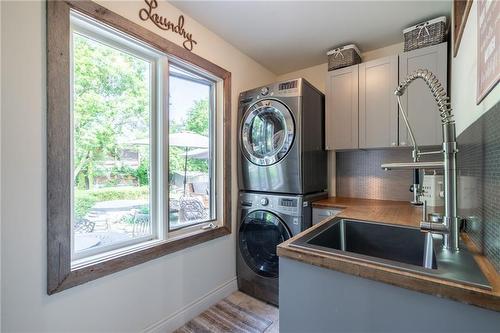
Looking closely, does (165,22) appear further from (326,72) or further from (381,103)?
(381,103)

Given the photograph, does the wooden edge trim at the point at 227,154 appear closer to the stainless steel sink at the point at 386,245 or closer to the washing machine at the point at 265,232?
the washing machine at the point at 265,232

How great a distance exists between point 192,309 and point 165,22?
2234 millimetres

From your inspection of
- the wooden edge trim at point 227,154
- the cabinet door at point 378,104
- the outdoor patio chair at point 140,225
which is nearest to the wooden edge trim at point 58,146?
the outdoor patio chair at point 140,225

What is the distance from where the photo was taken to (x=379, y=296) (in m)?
0.68

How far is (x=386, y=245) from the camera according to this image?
1.24 meters

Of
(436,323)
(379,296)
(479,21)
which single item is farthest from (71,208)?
(479,21)

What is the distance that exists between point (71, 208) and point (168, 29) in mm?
1383

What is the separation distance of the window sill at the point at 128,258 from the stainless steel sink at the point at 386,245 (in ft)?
3.71

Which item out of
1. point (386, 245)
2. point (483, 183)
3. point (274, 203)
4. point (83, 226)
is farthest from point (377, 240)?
point (83, 226)

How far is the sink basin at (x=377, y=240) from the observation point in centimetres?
114

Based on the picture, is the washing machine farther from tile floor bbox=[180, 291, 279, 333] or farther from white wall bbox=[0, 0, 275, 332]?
white wall bbox=[0, 0, 275, 332]

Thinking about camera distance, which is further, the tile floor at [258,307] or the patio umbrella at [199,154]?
the patio umbrella at [199,154]

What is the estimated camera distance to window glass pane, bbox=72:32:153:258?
1365mm

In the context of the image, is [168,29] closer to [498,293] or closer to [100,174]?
[100,174]
